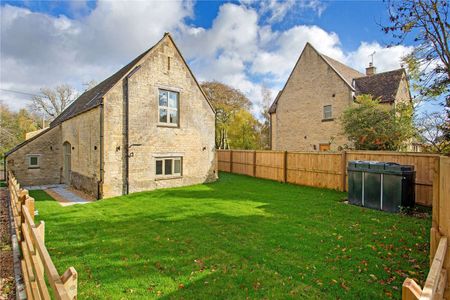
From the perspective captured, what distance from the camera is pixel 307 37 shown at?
2239 cm

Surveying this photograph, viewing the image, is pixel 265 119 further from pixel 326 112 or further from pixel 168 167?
pixel 168 167

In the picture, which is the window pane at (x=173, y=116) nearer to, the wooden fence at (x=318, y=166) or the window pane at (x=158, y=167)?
the window pane at (x=158, y=167)

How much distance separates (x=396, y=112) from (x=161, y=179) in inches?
563

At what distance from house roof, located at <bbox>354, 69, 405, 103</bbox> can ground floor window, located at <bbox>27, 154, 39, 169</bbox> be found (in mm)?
24791

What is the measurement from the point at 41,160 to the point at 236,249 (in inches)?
661

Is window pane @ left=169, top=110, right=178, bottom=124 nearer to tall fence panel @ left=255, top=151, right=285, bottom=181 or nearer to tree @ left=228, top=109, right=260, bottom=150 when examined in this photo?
tall fence panel @ left=255, top=151, right=285, bottom=181

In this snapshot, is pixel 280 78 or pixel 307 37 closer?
pixel 307 37

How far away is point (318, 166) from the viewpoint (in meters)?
13.8

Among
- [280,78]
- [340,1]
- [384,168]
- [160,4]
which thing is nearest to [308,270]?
[384,168]

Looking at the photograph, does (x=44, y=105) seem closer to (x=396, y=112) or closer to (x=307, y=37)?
(x=307, y=37)

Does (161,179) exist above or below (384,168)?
below

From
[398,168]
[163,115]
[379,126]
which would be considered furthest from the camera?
[163,115]

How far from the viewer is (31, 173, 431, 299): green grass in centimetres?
404

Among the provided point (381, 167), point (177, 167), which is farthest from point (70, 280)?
point (177, 167)
